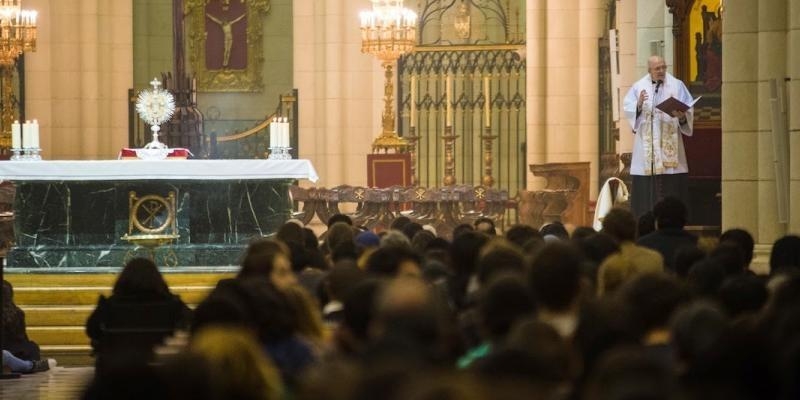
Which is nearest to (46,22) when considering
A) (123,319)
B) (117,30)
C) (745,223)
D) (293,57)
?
(117,30)

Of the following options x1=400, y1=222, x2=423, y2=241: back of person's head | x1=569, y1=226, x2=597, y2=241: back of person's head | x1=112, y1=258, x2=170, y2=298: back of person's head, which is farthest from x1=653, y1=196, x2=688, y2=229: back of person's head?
x1=112, y1=258, x2=170, y2=298: back of person's head

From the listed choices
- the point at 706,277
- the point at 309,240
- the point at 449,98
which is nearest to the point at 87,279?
the point at 309,240

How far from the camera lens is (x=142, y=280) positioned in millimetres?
10422

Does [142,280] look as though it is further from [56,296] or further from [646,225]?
[56,296]

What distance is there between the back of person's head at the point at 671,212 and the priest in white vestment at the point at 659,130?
16.7 ft

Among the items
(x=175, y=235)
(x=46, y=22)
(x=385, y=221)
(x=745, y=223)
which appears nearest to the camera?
(x=745, y=223)

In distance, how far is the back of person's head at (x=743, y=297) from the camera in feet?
27.5

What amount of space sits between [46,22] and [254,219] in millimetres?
10965

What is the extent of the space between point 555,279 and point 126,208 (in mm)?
12506

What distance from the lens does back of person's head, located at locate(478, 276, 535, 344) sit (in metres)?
7.06

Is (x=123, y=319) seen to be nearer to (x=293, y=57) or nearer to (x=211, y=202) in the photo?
(x=211, y=202)

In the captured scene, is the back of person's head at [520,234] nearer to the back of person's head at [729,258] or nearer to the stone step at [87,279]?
the back of person's head at [729,258]

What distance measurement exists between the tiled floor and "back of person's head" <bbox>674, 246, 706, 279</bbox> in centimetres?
453

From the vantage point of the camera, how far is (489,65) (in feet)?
99.2
